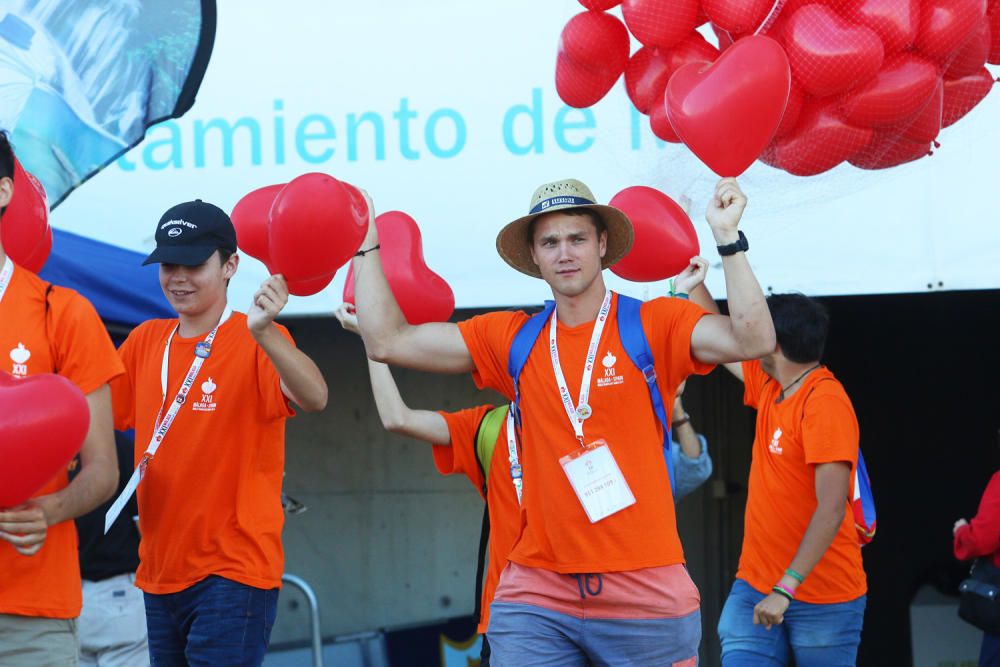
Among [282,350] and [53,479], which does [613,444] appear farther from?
[53,479]

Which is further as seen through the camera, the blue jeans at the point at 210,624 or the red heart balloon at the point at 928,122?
the blue jeans at the point at 210,624

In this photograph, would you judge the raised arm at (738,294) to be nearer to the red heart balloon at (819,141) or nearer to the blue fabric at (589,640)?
the red heart balloon at (819,141)

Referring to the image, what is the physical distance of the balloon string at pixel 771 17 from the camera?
3.04 m

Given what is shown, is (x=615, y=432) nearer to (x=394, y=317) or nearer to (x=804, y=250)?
(x=394, y=317)

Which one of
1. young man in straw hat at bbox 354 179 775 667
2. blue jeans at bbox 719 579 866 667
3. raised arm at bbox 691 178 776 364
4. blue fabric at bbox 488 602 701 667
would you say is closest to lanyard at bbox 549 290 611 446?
young man in straw hat at bbox 354 179 775 667

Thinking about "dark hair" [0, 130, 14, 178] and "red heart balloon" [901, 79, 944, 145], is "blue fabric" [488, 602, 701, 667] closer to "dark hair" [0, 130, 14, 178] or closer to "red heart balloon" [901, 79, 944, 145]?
"red heart balloon" [901, 79, 944, 145]

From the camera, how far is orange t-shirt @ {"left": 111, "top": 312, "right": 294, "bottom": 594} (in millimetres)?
3326

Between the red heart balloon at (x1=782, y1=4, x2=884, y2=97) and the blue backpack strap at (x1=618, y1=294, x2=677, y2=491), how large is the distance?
2.36 feet

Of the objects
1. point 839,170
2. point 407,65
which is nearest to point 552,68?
point 407,65

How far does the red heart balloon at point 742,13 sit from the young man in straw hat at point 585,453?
56cm

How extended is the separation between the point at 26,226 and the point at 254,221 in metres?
0.61

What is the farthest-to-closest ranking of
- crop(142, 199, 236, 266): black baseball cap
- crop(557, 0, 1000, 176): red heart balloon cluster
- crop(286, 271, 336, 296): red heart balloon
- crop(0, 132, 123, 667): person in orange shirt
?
1. crop(142, 199, 236, 266): black baseball cap
2. crop(286, 271, 336, 296): red heart balloon
3. crop(557, 0, 1000, 176): red heart balloon cluster
4. crop(0, 132, 123, 667): person in orange shirt

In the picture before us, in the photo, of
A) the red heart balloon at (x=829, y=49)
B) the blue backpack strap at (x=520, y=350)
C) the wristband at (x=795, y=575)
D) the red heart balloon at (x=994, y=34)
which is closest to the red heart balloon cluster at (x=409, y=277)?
the blue backpack strap at (x=520, y=350)

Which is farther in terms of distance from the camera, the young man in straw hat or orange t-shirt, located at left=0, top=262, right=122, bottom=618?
the young man in straw hat
